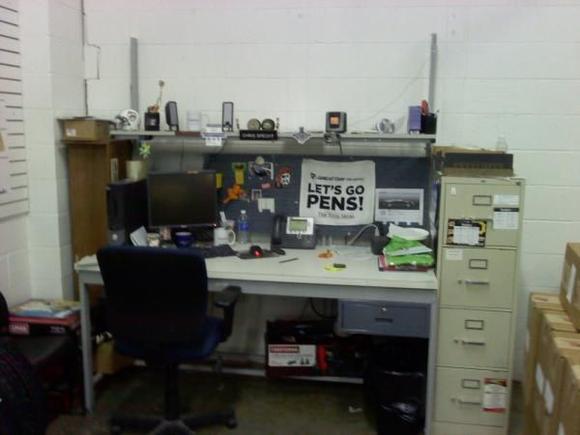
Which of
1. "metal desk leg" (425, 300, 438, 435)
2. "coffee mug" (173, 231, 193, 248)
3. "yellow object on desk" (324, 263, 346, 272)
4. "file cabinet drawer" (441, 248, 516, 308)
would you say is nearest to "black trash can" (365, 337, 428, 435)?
"metal desk leg" (425, 300, 438, 435)

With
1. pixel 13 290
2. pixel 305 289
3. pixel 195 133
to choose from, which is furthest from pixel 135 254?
pixel 13 290

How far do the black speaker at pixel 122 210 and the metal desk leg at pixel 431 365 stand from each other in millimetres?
1610

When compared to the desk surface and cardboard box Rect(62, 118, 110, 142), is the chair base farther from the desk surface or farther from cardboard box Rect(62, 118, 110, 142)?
cardboard box Rect(62, 118, 110, 142)

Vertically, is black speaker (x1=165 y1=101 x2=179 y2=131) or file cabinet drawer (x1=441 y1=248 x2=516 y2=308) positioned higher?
black speaker (x1=165 y1=101 x2=179 y2=131)

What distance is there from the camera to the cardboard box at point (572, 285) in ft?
6.96

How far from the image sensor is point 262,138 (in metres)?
2.90

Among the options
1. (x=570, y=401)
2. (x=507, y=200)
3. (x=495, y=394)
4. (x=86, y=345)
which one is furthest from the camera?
(x=86, y=345)

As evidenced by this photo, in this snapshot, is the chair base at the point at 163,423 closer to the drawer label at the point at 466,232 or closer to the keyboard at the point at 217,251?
the keyboard at the point at 217,251

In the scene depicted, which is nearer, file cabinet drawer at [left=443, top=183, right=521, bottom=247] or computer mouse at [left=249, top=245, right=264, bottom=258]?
file cabinet drawer at [left=443, top=183, right=521, bottom=247]

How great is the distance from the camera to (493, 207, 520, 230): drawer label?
8.07ft

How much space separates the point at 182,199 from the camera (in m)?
3.04

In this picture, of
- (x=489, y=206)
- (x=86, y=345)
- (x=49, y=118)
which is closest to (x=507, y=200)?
(x=489, y=206)

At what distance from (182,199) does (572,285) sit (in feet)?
6.51

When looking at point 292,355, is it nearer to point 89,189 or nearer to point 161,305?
point 161,305
